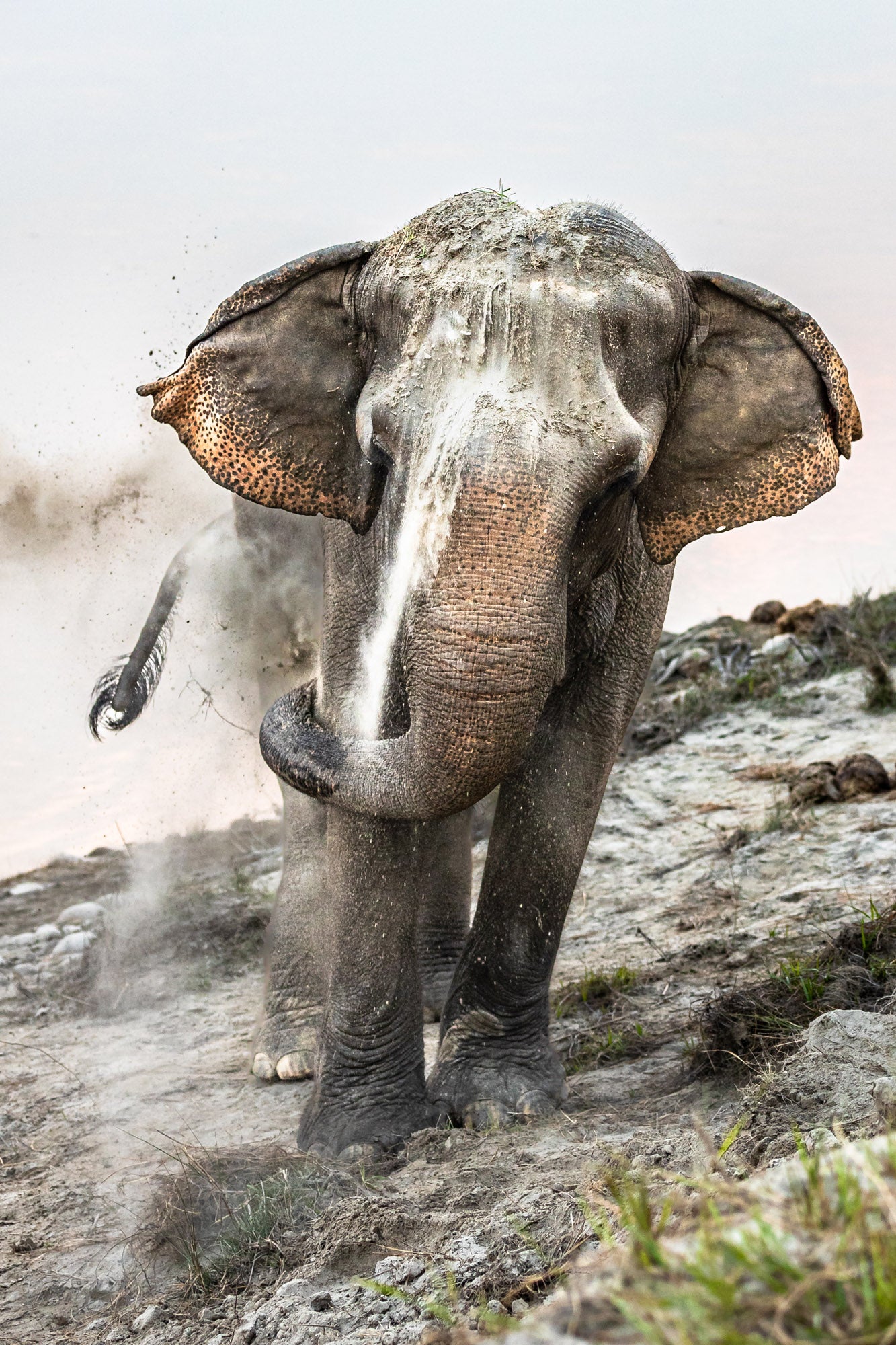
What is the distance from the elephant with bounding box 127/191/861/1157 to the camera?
3209mm

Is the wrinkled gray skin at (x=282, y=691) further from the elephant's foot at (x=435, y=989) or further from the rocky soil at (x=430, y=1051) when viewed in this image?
the rocky soil at (x=430, y=1051)

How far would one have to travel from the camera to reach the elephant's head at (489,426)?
3.16 meters

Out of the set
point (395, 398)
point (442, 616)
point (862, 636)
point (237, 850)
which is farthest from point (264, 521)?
point (862, 636)

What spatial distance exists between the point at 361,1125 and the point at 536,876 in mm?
840

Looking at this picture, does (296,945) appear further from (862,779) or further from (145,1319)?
(862,779)

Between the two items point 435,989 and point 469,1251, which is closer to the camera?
point 469,1251

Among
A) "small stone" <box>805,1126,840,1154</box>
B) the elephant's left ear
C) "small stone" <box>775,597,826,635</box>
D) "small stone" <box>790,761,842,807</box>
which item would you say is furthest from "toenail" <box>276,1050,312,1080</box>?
"small stone" <box>775,597,826,635</box>

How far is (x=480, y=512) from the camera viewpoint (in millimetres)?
3092

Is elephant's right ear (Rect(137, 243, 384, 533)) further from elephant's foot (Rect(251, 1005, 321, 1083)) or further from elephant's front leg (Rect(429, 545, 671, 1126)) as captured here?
elephant's foot (Rect(251, 1005, 321, 1083))

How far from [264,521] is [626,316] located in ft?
8.78

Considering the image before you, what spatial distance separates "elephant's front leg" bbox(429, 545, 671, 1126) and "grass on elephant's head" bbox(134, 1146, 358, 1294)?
629 millimetres

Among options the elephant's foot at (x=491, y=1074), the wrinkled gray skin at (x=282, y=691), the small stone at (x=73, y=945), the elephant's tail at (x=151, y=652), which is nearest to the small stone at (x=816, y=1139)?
the elephant's foot at (x=491, y=1074)

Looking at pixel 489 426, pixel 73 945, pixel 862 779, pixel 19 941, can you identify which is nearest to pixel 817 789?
pixel 862 779

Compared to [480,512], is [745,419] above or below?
above
